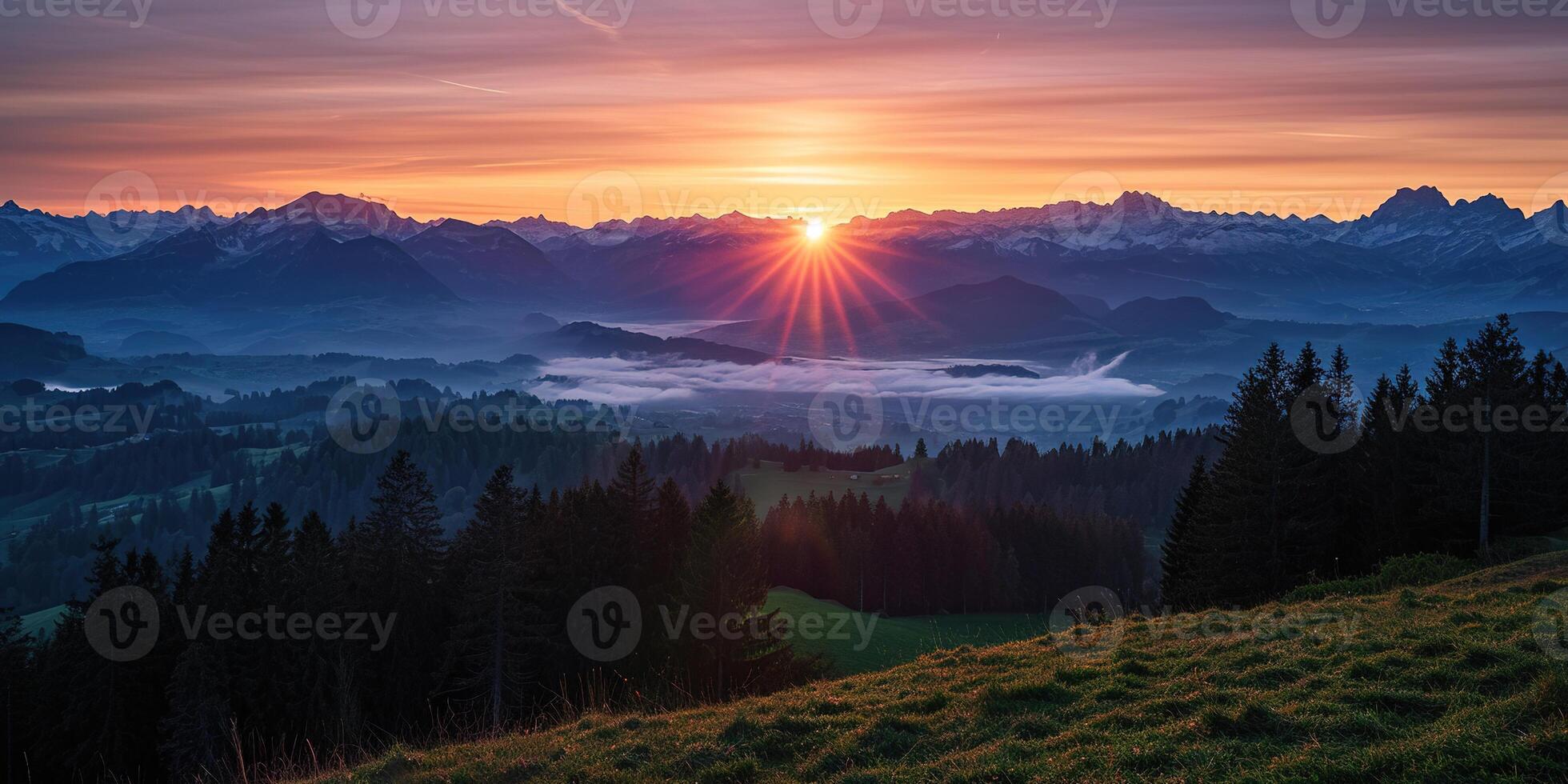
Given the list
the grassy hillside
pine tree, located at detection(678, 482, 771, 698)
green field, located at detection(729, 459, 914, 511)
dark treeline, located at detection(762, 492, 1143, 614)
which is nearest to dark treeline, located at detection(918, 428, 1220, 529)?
green field, located at detection(729, 459, 914, 511)

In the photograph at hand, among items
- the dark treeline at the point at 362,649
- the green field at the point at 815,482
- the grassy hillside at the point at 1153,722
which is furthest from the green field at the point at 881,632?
the green field at the point at 815,482

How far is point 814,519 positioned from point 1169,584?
158ft

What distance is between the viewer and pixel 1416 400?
50875mm

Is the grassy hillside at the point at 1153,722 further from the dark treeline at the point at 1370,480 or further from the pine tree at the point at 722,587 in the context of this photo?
the pine tree at the point at 722,587

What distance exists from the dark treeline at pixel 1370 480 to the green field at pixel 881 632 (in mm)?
12278

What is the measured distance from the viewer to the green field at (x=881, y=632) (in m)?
57.8

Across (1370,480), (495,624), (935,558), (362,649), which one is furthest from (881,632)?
(362,649)

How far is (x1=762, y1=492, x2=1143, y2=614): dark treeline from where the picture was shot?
298 feet

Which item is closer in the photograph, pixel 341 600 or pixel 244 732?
pixel 244 732

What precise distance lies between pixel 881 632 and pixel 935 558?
74.9 ft

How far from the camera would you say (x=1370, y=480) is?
4594 centimetres

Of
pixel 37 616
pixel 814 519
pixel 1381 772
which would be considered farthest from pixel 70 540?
pixel 1381 772

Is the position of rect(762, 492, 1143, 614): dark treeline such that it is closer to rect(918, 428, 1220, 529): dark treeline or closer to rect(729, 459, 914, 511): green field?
rect(918, 428, 1220, 529): dark treeline

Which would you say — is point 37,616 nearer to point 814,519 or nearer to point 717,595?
point 814,519
